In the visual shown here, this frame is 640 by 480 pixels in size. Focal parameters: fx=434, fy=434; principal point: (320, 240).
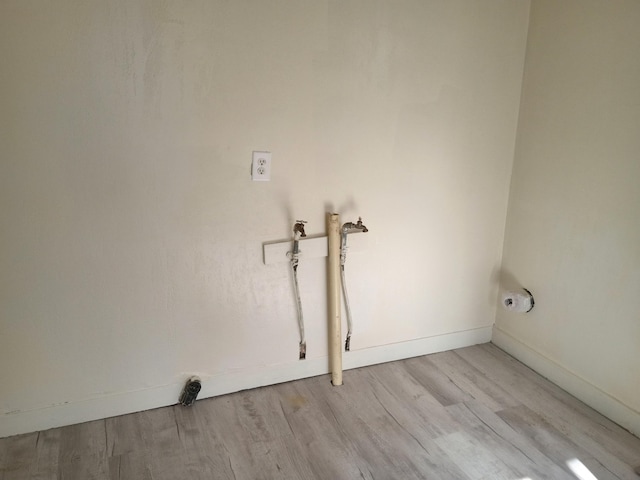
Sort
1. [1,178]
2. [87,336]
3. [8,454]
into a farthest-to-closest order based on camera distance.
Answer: [87,336], [8,454], [1,178]

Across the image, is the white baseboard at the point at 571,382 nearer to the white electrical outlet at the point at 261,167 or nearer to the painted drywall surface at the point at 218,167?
the painted drywall surface at the point at 218,167

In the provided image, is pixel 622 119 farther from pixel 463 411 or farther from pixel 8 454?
pixel 8 454

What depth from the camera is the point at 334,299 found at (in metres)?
2.05

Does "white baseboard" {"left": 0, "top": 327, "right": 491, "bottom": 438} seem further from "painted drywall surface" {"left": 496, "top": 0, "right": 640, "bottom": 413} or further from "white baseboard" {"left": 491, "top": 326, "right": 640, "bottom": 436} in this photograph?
"painted drywall surface" {"left": 496, "top": 0, "right": 640, "bottom": 413}

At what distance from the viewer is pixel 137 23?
1.55 metres

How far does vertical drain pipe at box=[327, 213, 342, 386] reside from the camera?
1977 mm

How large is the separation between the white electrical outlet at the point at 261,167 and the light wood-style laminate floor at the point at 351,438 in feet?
3.29

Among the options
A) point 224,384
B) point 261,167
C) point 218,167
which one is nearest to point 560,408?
point 224,384

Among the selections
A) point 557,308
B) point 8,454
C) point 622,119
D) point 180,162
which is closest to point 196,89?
point 180,162

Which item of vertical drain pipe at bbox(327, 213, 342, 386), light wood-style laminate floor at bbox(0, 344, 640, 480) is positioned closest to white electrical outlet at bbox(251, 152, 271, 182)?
vertical drain pipe at bbox(327, 213, 342, 386)

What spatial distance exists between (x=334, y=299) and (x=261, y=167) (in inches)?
27.6

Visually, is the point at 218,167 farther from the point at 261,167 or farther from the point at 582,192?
the point at 582,192

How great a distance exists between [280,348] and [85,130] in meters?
1.24

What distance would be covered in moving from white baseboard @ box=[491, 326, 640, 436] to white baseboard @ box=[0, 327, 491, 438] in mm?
164
